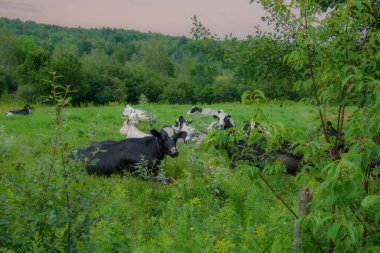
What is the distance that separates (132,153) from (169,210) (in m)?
2.40

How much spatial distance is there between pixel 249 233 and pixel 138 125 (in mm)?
7908

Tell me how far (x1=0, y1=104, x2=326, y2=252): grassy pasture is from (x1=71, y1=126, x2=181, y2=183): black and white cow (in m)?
0.28

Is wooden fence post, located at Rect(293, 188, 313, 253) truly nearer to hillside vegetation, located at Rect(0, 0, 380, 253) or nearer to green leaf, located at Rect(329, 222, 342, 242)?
hillside vegetation, located at Rect(0, 0, 380, 253)

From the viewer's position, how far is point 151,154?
24.7ft

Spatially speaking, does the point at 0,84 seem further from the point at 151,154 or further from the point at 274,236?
the point at 274,236

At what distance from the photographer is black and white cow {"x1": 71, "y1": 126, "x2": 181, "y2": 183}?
697 centimetres

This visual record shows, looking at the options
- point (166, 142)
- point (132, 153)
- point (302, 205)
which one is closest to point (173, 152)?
point (166, 142)

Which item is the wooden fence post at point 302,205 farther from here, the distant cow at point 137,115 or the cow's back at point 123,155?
the distant cow at point 137,115

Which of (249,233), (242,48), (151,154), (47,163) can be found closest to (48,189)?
(47,163)

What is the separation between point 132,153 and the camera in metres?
7.23

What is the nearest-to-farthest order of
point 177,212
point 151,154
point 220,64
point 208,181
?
point 177,212, point 208,181, point 151,154, point 220,64

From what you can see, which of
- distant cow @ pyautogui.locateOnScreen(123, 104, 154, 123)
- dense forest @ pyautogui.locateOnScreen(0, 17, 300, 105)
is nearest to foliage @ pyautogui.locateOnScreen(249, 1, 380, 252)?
dense forest @ pyautogui.locateOnScreen(0, 17, 300, 105)

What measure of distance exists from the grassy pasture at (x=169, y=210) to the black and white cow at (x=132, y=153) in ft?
0.93

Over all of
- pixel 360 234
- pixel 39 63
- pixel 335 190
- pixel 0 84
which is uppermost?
pixel 335 190
